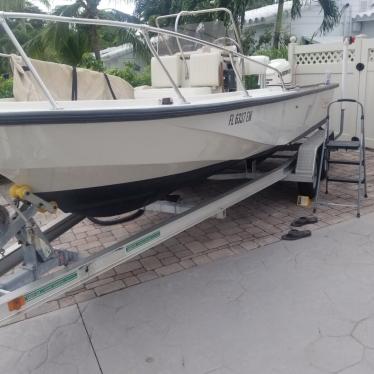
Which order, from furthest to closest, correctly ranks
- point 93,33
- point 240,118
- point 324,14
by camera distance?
point 324,14, point 93,33, point 240,118

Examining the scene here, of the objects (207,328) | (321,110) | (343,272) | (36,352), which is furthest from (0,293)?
(321,110)

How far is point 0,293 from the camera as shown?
2281 mm

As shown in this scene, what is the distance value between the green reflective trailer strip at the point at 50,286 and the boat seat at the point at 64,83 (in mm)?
1133

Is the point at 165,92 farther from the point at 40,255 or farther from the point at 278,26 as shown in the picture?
the point at 278,26

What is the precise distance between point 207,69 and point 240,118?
2.86 ft

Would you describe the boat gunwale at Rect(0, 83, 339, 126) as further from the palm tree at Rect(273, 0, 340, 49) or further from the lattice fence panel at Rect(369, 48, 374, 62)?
the palm tree at Rect(273, 0, 340, 49)

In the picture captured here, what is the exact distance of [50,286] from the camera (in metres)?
2.38

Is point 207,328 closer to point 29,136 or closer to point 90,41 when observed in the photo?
point 29,136

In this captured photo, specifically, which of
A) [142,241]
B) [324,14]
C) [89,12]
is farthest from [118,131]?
[324,14]

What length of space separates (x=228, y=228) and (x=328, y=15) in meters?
10.1

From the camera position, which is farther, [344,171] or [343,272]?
[344,171]

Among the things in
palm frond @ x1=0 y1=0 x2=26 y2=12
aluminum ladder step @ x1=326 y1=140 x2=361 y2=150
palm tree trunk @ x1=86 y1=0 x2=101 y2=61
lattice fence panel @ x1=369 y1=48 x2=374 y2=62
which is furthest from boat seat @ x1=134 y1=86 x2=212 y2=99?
palm frond @ x1=0 y1=0 x2=26 y2=12

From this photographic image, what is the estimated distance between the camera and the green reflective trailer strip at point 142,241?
2.85m

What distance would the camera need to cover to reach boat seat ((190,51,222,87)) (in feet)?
12.7
